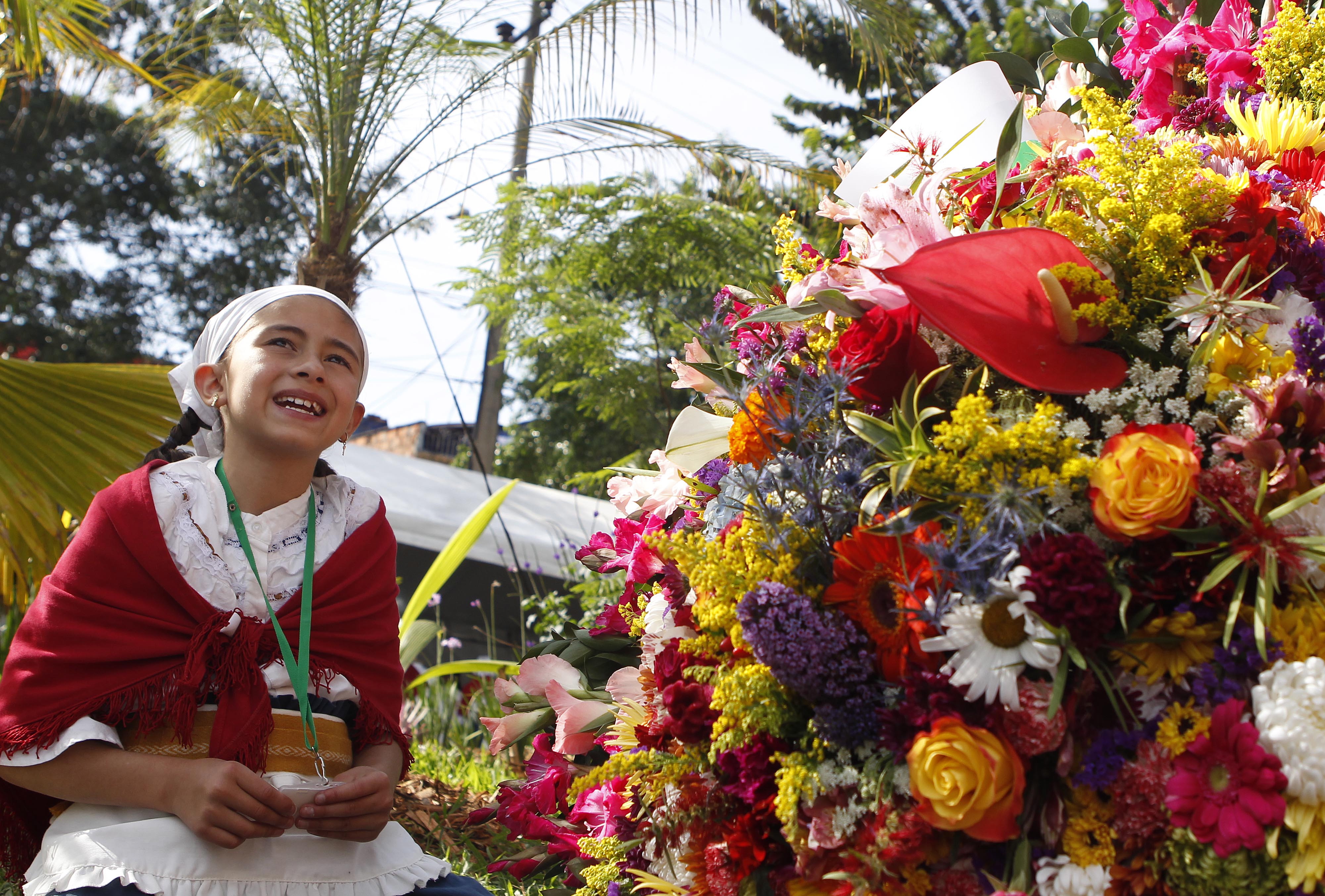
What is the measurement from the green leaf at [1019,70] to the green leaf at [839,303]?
3.01 ft

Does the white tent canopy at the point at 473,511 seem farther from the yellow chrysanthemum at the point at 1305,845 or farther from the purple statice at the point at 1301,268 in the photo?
the yellow chrysanthemum at the point at 1305,845

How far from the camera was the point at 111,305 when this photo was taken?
52.6 feet

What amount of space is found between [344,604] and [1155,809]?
1.28 metres

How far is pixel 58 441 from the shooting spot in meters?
3.01

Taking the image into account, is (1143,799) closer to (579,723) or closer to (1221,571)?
(1221,571)

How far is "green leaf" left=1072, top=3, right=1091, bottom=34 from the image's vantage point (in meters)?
1.89

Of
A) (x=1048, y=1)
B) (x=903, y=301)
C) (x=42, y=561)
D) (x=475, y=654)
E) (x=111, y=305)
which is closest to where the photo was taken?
(x=903, y=301)

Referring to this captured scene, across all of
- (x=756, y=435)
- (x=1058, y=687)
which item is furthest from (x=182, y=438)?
(x=1058, y=687)

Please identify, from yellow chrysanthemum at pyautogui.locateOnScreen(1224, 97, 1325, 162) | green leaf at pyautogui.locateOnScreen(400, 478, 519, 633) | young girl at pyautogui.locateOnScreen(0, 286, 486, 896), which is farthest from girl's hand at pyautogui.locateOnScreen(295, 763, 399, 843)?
green leaf at pyautogui.locateOnScreen(400, 478, 519, 633)

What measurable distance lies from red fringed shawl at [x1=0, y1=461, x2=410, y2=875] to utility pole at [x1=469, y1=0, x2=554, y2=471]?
2823 mm

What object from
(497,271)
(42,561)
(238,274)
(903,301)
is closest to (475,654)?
(497,271)

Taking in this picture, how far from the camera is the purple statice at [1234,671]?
0.96 metres

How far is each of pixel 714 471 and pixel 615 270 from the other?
20.7ft

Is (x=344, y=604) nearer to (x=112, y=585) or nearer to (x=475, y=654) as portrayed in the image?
(x=112, y=585)
